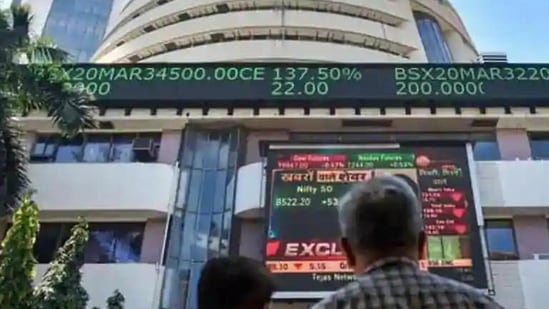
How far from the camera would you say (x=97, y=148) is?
46.3ft

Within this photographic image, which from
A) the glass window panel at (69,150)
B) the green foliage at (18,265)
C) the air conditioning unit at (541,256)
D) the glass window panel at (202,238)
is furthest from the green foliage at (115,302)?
the air conditioning unit at (541,256)

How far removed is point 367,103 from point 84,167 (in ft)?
18.9

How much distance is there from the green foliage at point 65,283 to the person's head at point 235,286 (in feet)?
23.0

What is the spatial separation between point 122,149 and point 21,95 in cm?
335

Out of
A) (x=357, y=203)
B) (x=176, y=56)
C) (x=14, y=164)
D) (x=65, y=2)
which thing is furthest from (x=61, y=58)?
(x=65, y=2)

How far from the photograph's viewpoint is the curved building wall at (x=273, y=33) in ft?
61.1

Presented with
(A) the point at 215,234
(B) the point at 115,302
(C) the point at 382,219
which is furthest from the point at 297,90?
(C) the point at 382,219

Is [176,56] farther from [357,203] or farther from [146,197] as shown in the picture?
[357,203]

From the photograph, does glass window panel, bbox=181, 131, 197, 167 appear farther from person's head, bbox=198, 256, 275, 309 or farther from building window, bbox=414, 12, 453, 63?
person's head, bbox=198, 256, 275, 309

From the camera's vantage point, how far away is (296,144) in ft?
42.2

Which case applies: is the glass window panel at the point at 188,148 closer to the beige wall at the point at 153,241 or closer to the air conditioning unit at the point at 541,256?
the beige wall at the point at 153,241

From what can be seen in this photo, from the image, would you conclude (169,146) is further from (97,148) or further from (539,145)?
(539,145)

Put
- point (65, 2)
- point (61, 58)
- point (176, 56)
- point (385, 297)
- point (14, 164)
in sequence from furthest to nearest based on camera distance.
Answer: point (65, 2), point (176, 56), point (61, 58), point (14, 164), point (385, 297)

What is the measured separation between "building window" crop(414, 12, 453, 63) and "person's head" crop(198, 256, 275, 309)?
781 inches
